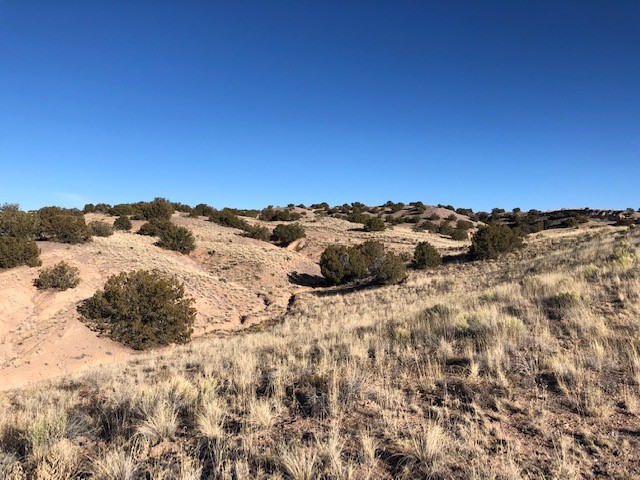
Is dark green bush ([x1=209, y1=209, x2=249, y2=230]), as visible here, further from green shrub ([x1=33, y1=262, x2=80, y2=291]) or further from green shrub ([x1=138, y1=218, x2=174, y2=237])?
green shrub ([x1=33, y1=262, x2=80, y2=291])

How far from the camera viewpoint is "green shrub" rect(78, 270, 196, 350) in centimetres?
1548

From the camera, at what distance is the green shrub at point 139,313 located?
15477 millimetres

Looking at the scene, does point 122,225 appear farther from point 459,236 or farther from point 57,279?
point 459,236

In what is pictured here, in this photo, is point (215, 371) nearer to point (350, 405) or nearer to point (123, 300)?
point (350, 405)

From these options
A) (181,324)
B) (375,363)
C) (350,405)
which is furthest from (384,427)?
(181,324)

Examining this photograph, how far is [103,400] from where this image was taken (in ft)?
20.8

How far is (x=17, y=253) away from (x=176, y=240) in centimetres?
1261

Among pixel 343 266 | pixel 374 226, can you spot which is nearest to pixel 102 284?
pixel 343 266

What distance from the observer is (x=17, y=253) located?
60.4ft

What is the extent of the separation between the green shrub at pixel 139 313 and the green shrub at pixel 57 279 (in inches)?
74.0

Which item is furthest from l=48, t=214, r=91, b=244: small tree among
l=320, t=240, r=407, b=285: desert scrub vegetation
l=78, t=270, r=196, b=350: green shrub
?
l=320, t=240, r=407, b=285: desert scrub vegetation

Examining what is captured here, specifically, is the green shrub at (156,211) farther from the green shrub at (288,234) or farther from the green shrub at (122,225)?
the green shrub at (288,234)

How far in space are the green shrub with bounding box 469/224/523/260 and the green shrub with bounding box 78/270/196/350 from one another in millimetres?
21044

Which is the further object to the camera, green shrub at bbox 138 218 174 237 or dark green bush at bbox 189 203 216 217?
dark green bush at bbox 189 203 216 217
